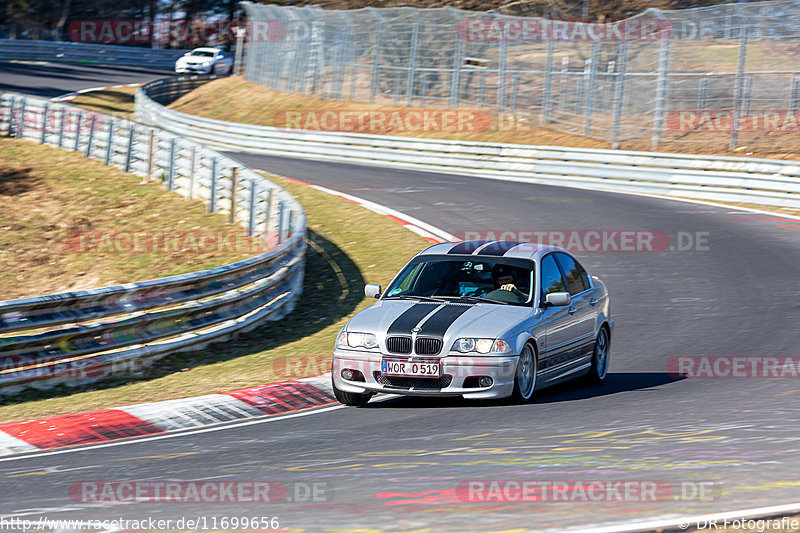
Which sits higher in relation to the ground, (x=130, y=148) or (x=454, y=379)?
(x=454, y=379)

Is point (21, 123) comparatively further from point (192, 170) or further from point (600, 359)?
point (600, 359)

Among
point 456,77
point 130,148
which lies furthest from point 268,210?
point 456,77

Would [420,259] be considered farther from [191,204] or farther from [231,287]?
[191,204]

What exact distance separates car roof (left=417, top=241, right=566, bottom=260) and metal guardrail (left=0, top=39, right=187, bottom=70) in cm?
5619

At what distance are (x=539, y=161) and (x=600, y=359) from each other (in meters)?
18.3


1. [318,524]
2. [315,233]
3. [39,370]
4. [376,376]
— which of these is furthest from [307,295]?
[318,524]

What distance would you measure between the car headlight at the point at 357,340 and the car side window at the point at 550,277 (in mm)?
1760

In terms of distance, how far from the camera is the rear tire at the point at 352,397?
29.7 ft

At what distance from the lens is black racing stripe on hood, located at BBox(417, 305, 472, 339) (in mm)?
8633

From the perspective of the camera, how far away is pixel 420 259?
393 inches

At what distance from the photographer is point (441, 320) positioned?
346 inches

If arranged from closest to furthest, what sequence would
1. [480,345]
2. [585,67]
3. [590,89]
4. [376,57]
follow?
[480,345]
[590,89]
[585,67]
[376,57]

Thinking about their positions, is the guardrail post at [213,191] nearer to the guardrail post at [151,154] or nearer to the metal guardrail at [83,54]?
the guardrail post at [151,154]

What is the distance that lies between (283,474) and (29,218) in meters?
17.8
